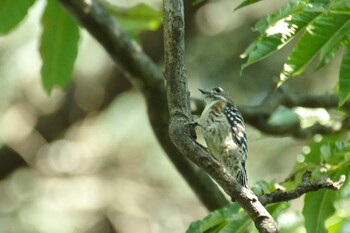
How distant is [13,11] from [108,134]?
10.8ft

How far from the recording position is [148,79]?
517 centimetres

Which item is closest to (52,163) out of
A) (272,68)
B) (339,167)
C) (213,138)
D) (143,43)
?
(143,43)

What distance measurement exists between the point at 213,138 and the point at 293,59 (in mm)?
1533

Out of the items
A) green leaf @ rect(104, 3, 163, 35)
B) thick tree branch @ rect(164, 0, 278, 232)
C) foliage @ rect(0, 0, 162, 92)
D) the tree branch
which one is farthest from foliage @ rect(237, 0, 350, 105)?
green leaf @ rect(104, 3, 163, 35)

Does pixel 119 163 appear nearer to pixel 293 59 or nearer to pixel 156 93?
pixel 156 93

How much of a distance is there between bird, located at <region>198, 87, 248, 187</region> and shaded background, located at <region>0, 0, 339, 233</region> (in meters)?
1.73

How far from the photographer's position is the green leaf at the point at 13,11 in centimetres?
408

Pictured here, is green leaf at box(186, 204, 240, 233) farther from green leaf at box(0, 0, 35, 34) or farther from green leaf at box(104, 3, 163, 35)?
green leaf at box(104, 3, 163, 35)

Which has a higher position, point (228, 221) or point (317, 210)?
point (228, 221)

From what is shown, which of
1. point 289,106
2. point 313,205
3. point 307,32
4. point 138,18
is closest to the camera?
point 307,32

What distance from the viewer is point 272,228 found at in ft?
9.35

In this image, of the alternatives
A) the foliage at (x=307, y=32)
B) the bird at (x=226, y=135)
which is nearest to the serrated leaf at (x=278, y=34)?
the foliage at (x=307, y=32)

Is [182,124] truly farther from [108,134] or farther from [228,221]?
[108,134]

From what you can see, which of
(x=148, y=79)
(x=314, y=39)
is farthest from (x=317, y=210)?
(x=148, y=79)
